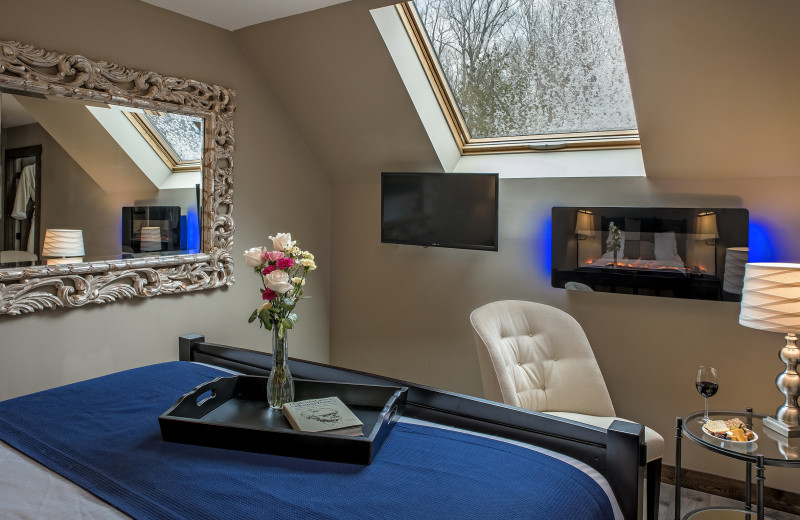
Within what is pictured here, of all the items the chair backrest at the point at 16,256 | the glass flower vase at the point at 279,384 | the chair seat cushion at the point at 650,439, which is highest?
the chair backrest at the point at 16,256

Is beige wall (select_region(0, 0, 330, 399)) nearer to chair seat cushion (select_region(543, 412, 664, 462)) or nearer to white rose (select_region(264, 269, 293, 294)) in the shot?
white rose (select_region(264, 269, 293, 294))

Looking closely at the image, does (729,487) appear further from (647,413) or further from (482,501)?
(482,501)

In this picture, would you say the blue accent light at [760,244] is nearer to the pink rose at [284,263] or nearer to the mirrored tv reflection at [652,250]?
the mirrored tv reflection at [652,250]

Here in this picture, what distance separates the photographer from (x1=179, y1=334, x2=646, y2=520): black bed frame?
1.57m

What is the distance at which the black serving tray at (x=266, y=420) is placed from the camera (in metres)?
1.62

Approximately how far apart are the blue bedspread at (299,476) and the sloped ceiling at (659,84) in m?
1.82

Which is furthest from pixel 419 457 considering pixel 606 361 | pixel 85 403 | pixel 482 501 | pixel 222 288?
pixel 222 288

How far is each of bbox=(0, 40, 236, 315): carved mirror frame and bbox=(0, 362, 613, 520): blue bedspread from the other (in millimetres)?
900

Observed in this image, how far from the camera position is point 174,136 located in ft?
10.4

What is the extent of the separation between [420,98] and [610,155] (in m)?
1.14

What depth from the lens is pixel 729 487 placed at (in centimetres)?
296

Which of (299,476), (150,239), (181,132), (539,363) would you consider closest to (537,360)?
(539,363)

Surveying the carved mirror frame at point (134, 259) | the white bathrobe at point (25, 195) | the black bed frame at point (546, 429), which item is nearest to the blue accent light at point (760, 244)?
the black bed frame at point (546, 429)

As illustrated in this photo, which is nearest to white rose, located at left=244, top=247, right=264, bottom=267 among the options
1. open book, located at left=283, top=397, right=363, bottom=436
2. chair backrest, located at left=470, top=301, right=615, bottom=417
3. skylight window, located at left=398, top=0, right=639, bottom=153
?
open book, located at left=283, top=397, right=363, bottom=436
